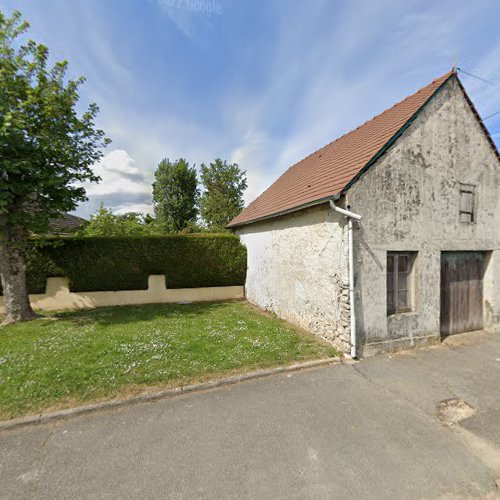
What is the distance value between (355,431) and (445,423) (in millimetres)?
1347

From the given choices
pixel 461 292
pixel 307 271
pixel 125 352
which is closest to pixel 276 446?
pixel 125 352

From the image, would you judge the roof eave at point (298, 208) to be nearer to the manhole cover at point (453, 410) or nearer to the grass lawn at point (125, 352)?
the grass lawn at point (125, 352)

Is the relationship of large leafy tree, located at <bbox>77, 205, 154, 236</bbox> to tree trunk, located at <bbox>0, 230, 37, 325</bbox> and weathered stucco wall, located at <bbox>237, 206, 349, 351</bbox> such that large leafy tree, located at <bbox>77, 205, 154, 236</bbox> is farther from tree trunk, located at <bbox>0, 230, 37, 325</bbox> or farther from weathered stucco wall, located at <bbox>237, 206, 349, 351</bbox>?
weathered stucco wall, located at <bbox>237, 206, 349, 351</bbox>

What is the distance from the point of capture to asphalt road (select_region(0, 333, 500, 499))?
8.36 ft

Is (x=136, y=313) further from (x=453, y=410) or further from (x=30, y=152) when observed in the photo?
(x=453, y=410)

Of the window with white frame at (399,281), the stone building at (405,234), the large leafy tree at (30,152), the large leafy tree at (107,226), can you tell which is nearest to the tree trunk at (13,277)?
the large leafy tree at (30,152)

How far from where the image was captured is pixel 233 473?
8.86 ft

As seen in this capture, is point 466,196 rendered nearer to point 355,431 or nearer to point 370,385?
point 370,385

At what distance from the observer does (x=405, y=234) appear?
238 inches

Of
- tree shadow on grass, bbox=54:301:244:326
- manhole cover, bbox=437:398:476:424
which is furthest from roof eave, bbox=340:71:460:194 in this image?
tree shadow on grass, bbox=54:301:244:326

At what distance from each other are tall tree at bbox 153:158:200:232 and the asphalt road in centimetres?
1943

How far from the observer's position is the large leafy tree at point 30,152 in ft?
21.9

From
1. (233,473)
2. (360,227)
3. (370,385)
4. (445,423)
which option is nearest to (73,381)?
(233,473)

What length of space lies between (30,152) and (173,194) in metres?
15.2
